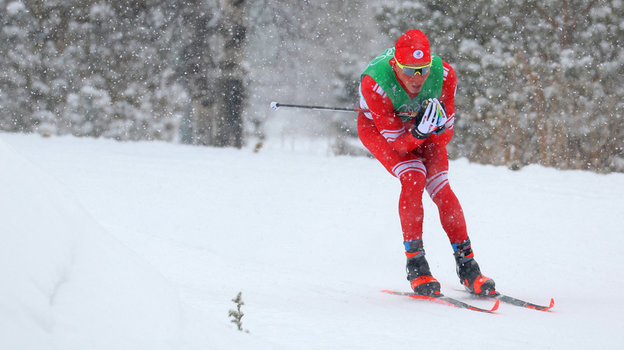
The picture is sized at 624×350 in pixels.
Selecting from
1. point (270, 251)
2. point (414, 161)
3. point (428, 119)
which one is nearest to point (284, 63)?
point (270, 251)

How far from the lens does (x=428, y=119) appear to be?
3.72 meters

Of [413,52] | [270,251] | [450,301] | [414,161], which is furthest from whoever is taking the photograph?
[270,251]

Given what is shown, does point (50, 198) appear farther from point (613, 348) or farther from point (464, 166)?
point (464, 166)

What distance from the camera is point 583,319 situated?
3.33 m

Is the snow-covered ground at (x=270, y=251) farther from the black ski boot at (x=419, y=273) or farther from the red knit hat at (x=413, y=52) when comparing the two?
the red knit hat at (x=413, y=52)

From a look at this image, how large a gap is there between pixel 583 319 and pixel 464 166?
200 inches

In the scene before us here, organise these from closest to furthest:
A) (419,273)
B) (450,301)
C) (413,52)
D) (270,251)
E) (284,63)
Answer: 1. (450,301)
2. (413,52)
3. (419,273)
4. (270,251)
5. (284,63)

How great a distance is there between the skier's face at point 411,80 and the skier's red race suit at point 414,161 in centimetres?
5

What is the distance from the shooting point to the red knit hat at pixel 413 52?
3.76m

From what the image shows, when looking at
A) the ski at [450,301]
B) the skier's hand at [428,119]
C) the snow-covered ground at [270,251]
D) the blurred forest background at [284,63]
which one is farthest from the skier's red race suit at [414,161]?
the blurred forest background at [284,63]

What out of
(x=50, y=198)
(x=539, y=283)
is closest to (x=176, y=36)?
(x=539, y=283)

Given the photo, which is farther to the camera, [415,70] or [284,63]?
[284,63]

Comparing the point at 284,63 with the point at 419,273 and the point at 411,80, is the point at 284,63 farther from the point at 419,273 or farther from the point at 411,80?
the point at 419,273

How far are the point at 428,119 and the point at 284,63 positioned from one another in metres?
9.20
